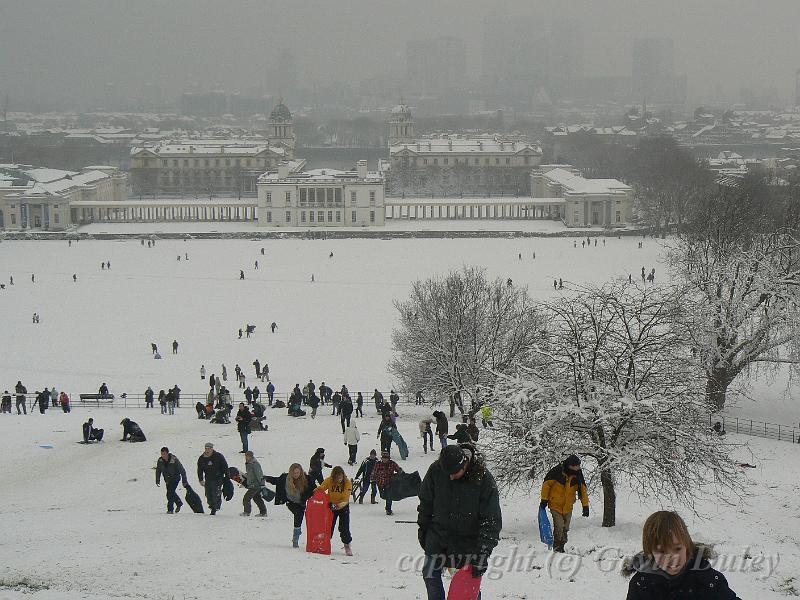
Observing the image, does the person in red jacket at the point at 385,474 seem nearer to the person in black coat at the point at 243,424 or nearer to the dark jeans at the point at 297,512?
the dark jeans at the point at 297,512

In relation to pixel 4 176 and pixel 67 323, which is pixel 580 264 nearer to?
pixel 67 323

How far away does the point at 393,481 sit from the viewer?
39.5 ft

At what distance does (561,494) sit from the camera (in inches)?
388

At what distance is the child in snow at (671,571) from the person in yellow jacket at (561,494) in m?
4.61

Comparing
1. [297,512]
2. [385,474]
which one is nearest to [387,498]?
[385,474]

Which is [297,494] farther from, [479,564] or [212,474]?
[479,564]

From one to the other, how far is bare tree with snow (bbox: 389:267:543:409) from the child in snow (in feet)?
51.0

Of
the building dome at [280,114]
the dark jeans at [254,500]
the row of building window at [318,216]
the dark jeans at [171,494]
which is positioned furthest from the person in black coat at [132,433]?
the building dome at [280,114]

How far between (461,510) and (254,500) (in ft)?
19.2

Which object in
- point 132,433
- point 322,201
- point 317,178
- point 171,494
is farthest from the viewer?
point 317,178

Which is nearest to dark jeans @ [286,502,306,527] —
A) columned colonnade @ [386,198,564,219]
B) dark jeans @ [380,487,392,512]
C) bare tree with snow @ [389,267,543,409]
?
dark jeans @ [380,487,392,512]

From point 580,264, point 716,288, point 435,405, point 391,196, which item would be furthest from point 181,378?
point 391,196

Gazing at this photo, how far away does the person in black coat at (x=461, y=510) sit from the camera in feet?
22.0

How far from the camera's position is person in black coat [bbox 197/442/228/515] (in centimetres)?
1209
